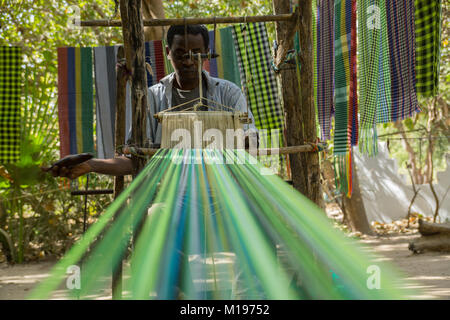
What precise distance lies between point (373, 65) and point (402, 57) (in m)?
0.19

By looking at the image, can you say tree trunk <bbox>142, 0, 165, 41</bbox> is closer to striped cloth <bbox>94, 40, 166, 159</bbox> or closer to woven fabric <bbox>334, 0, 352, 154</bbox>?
striped cloth <bbox>94, 40, 166, 159</bbox>

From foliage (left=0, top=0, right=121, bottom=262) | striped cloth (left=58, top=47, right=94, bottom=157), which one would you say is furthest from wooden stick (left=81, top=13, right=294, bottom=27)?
foliage (left=0, top=0, right=121, bottom=262)

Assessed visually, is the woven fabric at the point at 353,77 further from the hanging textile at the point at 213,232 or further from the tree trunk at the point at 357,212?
the tree trunk at the point at 357,212

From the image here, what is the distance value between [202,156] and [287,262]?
731mm

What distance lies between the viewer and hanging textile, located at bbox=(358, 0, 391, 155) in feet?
8.75

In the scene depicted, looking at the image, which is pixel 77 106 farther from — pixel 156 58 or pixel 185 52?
pixel 185 52

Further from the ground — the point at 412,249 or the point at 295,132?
the point at 295,132

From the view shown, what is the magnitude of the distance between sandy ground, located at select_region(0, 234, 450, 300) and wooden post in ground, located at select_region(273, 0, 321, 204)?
3.37ft

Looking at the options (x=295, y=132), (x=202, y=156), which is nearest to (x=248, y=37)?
(x=295, y=132)

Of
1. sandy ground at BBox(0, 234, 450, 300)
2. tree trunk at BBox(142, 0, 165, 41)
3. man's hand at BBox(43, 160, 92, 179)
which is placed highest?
tree trunk at BBox(142, 0, 165, 41)

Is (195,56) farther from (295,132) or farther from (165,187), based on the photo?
(165,187)

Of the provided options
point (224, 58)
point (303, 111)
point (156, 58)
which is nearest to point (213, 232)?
point (303, 111)

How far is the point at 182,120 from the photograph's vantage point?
1.97m
